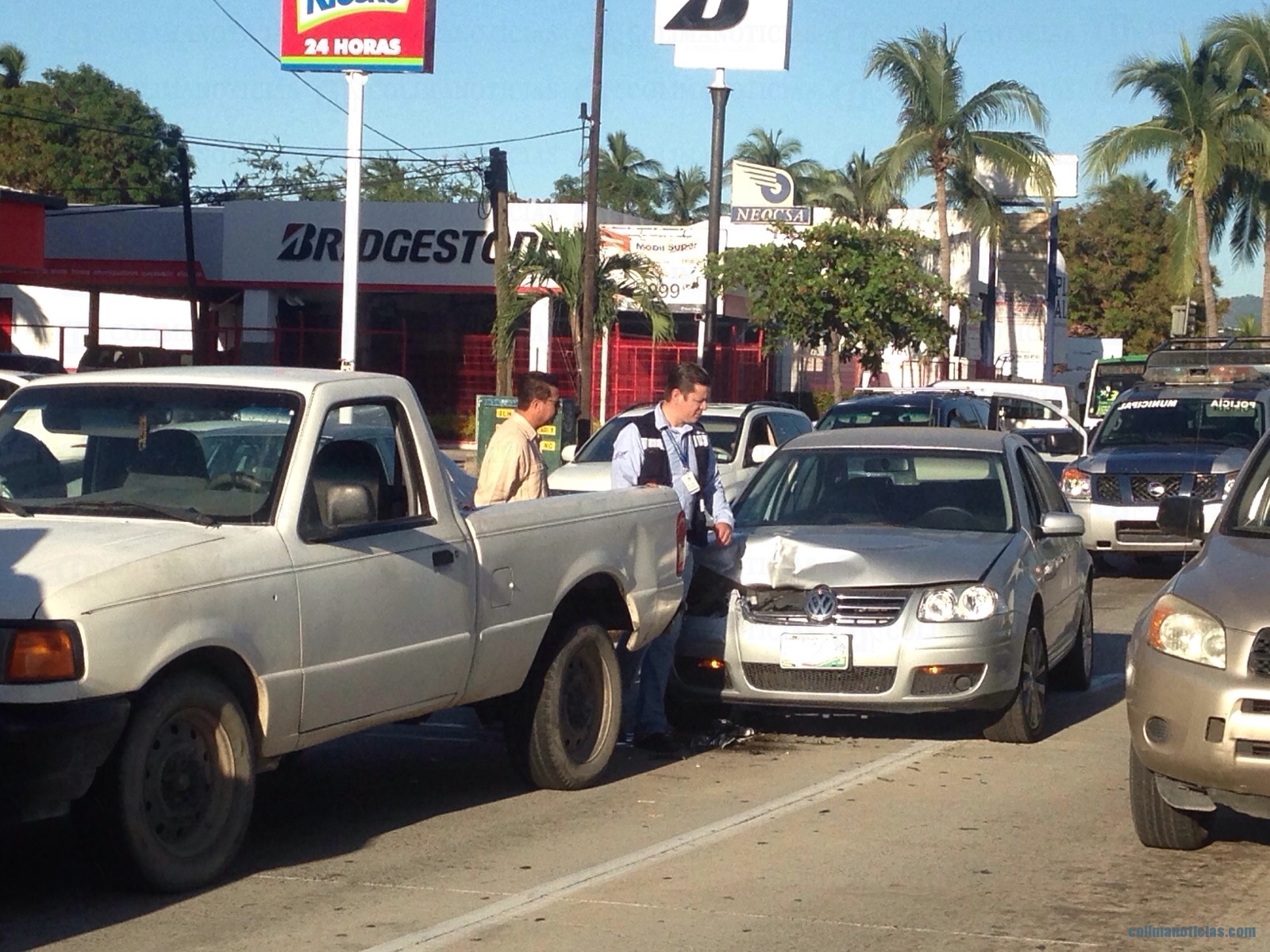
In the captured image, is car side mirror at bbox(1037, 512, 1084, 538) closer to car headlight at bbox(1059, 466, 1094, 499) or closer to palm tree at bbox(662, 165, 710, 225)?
car headlight at bbox(1059, 466, 1094, 499)

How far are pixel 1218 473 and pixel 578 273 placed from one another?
14292mm

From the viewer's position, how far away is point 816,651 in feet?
27.7

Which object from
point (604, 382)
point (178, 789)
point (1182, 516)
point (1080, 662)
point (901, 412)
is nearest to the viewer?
point (178, 789)

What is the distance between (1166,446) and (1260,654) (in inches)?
468

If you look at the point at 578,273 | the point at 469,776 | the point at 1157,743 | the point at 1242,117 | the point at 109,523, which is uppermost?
the point at 1242,117

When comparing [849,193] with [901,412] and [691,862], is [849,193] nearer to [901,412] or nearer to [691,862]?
[901,412]

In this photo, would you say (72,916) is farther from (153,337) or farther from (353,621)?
(153,337)

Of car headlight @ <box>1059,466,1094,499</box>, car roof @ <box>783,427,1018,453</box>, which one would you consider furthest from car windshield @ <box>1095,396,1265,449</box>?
car roof @ <box>783,427,1018,453</box>

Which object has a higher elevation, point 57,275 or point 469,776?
point 57,275

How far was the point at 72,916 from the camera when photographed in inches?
224

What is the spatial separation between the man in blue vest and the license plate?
0.59 meters

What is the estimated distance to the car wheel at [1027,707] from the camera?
876 cm

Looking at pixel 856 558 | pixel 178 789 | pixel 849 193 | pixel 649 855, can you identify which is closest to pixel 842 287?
pixel 856 558

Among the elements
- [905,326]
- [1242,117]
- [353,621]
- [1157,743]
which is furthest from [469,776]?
[1242,117]
